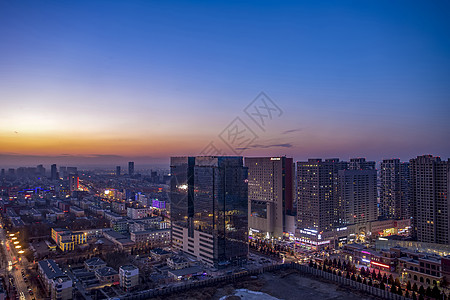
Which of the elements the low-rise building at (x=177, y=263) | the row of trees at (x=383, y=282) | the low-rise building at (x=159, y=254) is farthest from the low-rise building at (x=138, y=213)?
the row of trees at (x=383, y=282)

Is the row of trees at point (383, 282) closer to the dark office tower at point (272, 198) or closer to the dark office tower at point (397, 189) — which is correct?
the dark office tower at point (272, 198)

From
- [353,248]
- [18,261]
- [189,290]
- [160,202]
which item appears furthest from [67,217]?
[353,248]

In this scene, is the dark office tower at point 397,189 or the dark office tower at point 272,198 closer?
the dark office tower at point 272,198

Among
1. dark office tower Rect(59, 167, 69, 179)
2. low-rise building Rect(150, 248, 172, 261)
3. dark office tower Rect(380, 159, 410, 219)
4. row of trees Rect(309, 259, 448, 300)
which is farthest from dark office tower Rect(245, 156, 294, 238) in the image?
dark office tower Rect(59, 167, 69, 179)

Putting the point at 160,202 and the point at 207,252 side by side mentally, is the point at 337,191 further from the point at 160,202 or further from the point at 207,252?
the point at 160,202

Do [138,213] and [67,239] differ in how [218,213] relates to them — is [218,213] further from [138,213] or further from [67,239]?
[138,213]

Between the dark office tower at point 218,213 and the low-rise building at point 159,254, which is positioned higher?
the dark office tower at point 218,213

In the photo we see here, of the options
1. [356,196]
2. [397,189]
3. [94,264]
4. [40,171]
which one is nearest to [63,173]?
[40,171]

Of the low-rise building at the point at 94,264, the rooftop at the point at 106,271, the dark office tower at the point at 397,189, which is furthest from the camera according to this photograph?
the dark office tower at the point at 397,189

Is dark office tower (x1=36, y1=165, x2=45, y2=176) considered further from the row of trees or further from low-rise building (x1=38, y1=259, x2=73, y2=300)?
the row of trees
